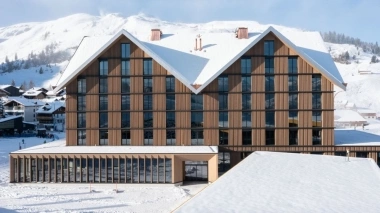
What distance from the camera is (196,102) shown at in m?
38.1

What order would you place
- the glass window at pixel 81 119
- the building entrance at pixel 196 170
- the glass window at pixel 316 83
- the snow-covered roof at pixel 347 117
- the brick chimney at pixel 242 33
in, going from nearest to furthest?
the building entrance at pixel 196 170
the glass window at pixel 316 83
the glass window at pixel 81 119
the brick chimney at pixel 242 33
the snow-covered roof at pixel 347 117

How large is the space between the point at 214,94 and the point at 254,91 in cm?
379

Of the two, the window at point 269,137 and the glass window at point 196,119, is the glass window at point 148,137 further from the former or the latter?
the window at point 269,137

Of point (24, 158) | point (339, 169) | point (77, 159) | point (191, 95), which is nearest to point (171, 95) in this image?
point (191, 95)

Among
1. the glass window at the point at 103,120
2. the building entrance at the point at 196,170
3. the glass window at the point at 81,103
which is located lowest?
the building entrance at the point at 196,170

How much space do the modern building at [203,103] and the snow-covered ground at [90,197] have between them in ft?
11.5

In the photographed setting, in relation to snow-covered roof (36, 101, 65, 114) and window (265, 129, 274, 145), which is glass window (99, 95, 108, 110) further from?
snow-covered roof (36, 101, 65, 114)

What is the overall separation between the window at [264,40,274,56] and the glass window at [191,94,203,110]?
7.37 m

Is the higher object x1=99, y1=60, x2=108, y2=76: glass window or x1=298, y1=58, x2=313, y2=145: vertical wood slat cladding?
x1=99, y1=60, x2=108, y2=76: glass window

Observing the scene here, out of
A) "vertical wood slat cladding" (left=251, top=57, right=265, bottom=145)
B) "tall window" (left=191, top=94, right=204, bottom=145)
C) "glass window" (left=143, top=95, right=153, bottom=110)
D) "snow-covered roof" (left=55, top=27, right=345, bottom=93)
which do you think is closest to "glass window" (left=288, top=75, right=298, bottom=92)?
"snow-covered roof" (left=55, top=27, right=345, bottom=93)

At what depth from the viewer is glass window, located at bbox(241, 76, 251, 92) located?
3784 centimetres

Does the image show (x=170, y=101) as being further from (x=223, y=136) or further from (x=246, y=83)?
(x=246, y=83)

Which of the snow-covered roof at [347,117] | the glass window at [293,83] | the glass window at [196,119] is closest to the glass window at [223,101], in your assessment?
the glass window at [196,119]

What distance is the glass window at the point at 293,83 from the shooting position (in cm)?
3772
